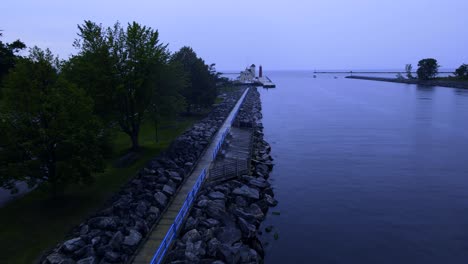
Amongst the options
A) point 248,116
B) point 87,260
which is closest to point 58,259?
point 87,260

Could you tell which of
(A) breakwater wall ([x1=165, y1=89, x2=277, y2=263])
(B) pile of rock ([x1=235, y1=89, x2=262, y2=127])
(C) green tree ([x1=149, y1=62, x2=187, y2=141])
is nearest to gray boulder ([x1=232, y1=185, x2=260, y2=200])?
(A) breakwater wall ([x1=165, y1=89, x2=277, y2=263])

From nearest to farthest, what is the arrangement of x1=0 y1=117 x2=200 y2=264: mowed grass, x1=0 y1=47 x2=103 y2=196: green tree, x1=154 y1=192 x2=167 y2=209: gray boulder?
1. x1=0 y1=117 x2=200 y2=264: mowed grass
2. x1=0 y1=47 x2=103 y2=196: green tree
3. x1=154 y1=192 x2=167 y2=209: gray boulder

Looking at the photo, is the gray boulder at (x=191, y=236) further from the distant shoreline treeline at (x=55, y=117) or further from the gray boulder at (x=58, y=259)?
the distant shoreline treeline at (x=55, y=117)

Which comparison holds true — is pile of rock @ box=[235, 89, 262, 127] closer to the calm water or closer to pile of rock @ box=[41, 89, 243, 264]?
the calm water

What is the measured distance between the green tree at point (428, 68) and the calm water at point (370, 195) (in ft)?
475

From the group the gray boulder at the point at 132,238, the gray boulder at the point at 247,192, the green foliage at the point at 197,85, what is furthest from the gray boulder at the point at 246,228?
the green foliage at the point at 197,85

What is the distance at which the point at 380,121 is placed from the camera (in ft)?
237

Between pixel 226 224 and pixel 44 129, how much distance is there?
1281 centimetres

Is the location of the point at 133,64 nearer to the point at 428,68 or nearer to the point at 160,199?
the point at 160,199

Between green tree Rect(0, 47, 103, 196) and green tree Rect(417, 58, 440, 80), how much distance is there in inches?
8015

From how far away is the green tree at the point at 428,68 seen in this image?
18912cm

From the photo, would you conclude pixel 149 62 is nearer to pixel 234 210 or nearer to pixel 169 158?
pixel 169 158

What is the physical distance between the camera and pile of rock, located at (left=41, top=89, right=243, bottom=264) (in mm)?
17188

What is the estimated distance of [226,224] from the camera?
895 inches
